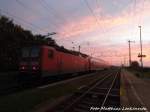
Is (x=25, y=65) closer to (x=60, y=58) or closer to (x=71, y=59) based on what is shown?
(x=60, y=58)

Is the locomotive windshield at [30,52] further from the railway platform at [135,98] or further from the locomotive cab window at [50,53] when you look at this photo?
the railway platform at [135,98]

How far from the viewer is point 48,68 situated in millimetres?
22266

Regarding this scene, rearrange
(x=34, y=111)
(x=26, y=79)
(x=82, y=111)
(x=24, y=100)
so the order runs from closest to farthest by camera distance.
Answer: (x=34, y=111) < (x=82, y=111) < (x=24, y=100) < (x=26, y=79)

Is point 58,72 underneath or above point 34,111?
above

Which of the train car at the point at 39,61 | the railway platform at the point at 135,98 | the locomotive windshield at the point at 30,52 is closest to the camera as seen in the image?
the railway platform at the point at 135,98

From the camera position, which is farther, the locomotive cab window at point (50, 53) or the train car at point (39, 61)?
the locomotive cab window at point (50, 53)

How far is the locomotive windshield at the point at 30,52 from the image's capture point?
69.2ft

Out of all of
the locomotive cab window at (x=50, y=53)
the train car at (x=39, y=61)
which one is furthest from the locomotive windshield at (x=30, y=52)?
the locomotive cab window at (x=50, y=53)

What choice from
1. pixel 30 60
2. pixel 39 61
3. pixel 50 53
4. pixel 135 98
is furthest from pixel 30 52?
pixel 135 98

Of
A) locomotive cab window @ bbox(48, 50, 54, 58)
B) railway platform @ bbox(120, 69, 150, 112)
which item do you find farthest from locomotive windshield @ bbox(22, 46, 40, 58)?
railway platform @ bbox(120, 69, 150, 112)

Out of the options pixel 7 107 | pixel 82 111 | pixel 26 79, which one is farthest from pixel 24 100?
pixel 26 79

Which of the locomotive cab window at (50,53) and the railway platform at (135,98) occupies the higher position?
the locomotive cab window at (50,53)

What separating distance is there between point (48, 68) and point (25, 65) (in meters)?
2.13

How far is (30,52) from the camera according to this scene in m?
21.5
